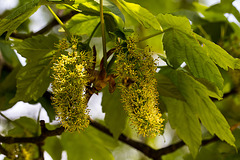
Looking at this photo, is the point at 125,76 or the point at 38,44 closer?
the point at 125,76

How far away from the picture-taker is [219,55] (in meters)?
A: 1.05

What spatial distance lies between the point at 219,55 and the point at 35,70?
0.64 meters

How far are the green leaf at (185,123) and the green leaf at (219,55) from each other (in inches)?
11.1

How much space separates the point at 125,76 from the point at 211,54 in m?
0.29

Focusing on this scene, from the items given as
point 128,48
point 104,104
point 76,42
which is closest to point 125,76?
point 128,48

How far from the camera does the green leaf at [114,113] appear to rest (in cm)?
132

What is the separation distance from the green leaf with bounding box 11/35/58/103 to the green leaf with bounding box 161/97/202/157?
495 millimetres

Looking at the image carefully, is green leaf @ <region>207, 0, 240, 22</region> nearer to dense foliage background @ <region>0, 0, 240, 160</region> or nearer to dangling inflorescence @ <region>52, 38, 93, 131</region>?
dense foliage background @ <region>0, 0, 240, 160</region>

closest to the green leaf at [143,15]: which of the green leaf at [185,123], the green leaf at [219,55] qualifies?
the green leaf at [219,55]

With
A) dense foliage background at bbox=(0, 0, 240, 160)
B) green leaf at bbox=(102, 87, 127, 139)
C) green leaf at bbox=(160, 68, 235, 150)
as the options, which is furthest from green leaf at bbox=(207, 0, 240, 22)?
green leaf at bbox=(102, 87, 127, 139)

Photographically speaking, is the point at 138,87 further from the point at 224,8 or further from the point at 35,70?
the point at 224,8

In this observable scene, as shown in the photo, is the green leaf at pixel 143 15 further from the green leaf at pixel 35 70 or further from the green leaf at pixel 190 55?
the green leaf at pixel 35 70

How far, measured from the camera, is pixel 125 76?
1003 millimetres

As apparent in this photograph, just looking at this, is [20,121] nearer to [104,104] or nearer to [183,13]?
[104,104]
